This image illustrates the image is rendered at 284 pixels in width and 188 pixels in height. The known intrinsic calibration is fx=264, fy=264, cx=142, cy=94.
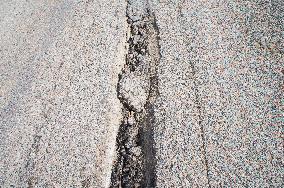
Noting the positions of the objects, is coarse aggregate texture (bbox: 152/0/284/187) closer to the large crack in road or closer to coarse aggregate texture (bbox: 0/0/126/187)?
the large crack in road

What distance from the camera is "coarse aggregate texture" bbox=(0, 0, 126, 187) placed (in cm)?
139

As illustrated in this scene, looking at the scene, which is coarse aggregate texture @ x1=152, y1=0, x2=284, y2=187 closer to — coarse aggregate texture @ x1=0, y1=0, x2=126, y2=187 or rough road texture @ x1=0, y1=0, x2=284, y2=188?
rough road texture @ x1=0, y1=0, x2=284, y2=188

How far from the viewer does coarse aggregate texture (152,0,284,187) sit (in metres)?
1.22

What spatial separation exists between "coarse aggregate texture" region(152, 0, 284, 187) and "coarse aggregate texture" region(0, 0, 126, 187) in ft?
1.05

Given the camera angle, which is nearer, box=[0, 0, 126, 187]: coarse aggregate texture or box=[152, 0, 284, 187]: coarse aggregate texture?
box=[152, 0, 284, 187]: coarse aggregate texture

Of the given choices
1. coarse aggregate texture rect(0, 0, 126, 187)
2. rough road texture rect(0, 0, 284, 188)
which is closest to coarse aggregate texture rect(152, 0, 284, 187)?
rough road texture rect(0, 0, 284, 188)

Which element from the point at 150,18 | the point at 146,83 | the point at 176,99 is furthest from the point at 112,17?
the point at 176,99

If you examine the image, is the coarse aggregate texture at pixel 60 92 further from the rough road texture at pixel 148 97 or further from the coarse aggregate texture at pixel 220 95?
the coarse aggregate texture at pixel 220 95

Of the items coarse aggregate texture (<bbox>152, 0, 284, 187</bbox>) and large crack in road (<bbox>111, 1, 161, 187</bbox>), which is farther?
large crack in road (<bbox>111, 1, 161, 187</bbox>)

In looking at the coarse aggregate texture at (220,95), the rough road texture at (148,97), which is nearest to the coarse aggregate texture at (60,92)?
the rough road texture at (148,97)

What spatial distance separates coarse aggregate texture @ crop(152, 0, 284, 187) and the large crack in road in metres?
0.06

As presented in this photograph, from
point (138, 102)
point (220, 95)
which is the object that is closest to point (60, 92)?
point (138, 102)

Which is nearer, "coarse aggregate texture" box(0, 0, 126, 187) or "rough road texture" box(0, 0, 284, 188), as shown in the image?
"rough road texture" box(0, 0, 284, 188)

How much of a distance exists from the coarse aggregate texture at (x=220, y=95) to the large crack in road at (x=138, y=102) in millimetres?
59
